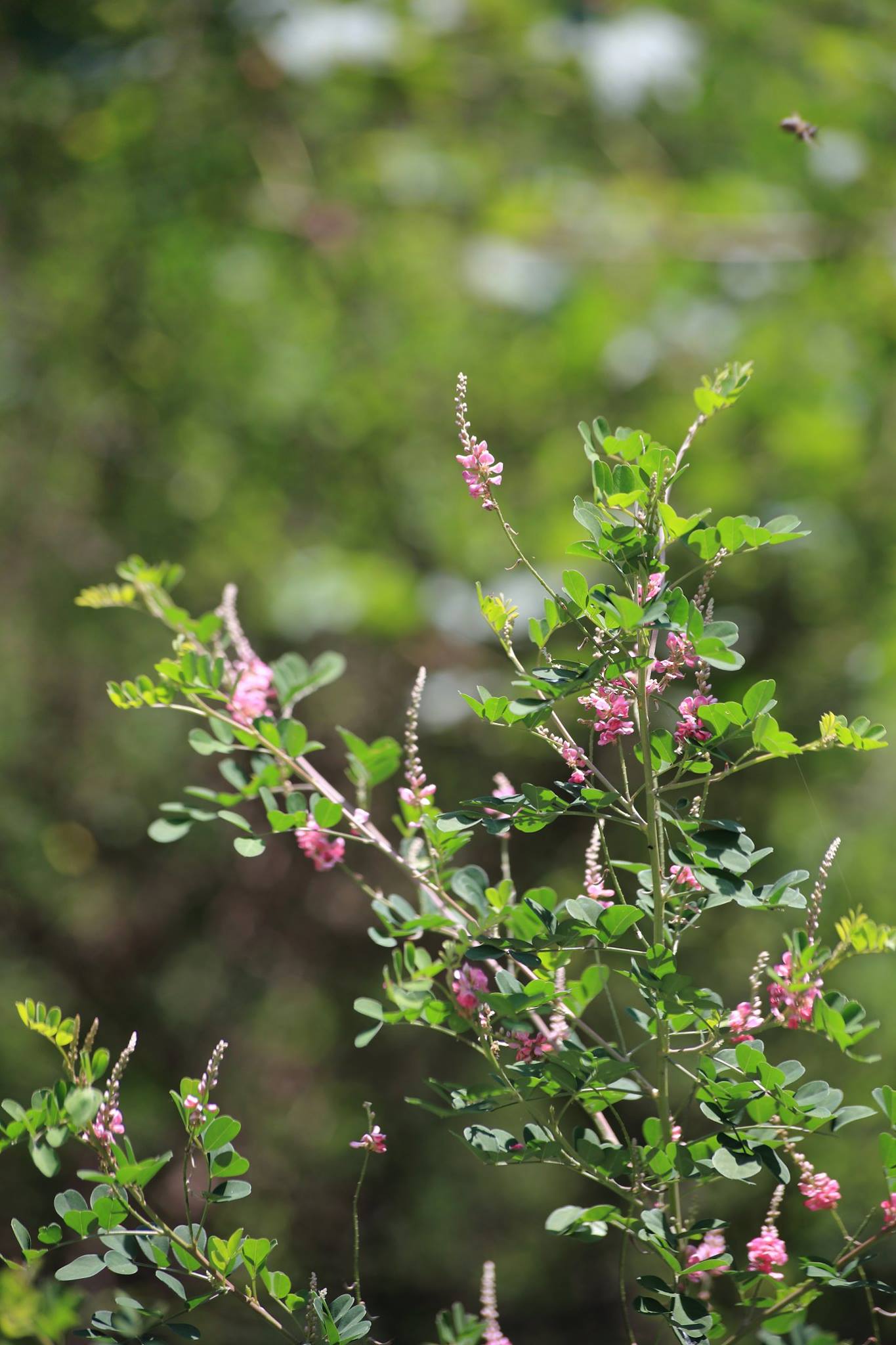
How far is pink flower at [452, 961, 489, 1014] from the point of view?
474mm

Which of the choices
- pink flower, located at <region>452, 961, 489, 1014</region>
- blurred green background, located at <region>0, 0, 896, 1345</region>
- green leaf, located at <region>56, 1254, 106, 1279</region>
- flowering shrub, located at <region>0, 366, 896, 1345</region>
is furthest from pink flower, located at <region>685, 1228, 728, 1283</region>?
blurred green background, located at <region>0, 0, 896, 1345</region>

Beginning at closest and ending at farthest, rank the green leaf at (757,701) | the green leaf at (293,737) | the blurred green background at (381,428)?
the green leaf at (757,701), the green leaf at (293,737), the blurred green background at (381,428)

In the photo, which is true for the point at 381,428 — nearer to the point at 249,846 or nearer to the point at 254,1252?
the point at 249,846

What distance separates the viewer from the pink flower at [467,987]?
0.47 metres

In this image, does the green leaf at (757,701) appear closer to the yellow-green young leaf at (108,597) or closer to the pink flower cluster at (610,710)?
the pink flower cluster at (610,710)

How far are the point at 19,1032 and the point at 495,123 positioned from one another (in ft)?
5.79

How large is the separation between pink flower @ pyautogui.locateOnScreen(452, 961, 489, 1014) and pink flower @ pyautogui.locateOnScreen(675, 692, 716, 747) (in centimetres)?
13

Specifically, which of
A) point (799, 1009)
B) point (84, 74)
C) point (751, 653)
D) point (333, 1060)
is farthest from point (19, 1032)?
point (799, 1009)

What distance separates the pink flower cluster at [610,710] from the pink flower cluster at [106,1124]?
25 cm

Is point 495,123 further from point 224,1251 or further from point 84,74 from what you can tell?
point 224,1251

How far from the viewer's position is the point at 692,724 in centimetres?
44

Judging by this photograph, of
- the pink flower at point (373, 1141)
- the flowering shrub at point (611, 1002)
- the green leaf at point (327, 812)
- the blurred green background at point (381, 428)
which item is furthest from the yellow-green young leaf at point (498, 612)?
the blurred green background at point (381, 428)

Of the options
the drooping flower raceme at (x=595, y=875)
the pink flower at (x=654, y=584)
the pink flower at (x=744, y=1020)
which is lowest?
the pink flower at (x=744, y=1020)

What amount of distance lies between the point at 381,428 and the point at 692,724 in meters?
1.43
